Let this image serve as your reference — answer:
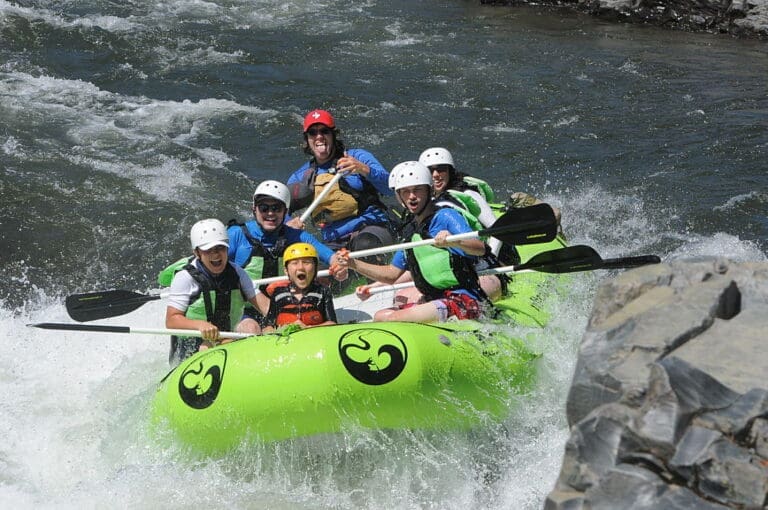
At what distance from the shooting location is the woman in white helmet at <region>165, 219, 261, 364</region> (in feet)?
18.5

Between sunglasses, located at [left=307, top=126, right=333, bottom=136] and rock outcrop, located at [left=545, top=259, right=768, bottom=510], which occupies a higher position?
sunglasses, located at [left=307, top=126, right=333, bottom=136]

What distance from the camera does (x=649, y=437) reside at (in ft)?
8.42

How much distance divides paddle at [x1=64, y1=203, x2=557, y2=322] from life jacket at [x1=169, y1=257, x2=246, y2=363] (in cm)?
22

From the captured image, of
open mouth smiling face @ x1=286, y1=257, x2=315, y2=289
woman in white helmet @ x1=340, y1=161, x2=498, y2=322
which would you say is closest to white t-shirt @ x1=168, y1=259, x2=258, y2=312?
open mouth smiling face @ x1=286, y1=257, x2=315, y2=289

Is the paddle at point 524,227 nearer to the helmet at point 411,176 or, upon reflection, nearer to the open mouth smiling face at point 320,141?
the helmet at point 411,176

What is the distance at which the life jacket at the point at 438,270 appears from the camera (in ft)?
19.6

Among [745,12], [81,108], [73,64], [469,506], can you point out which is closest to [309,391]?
[469,506]

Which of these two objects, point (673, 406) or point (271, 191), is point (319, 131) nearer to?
point (271, 191)

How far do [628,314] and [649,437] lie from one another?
0.55 m

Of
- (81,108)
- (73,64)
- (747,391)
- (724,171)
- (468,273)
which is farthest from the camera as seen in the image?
(73,64)

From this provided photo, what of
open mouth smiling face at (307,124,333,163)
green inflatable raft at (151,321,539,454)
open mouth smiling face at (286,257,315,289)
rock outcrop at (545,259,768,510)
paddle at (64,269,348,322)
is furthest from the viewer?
open mouth smiling face at (307,124,333,163)

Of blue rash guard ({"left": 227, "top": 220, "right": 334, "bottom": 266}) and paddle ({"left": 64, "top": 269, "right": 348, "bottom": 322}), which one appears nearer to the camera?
paddle ({"left": 64, "top": 269, "right": 348, "bottom": 322})

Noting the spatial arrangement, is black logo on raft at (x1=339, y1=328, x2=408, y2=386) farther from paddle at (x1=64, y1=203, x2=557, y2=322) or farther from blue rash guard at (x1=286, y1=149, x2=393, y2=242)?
blue rash guard at (x1=286, y1=149, x2=393, y2=242)

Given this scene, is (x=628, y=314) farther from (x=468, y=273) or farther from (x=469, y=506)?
(x=468, y=273)
